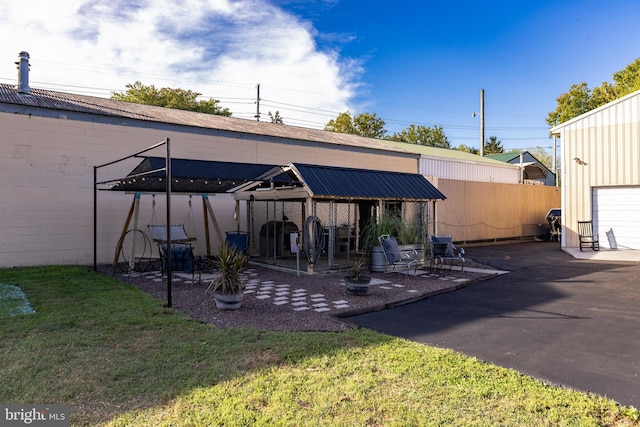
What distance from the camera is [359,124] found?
114ft

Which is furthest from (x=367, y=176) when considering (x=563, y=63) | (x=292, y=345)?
(x=563, y=63)

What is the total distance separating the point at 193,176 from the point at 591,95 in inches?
1183

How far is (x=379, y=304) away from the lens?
579 centimetres

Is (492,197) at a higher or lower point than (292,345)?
higher

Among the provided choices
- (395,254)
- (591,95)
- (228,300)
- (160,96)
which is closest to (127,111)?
(228,300)

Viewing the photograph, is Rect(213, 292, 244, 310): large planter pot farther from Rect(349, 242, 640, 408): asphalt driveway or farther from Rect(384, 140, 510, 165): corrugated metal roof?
Rect(384, 140, 510, 165): corrugated metal roof

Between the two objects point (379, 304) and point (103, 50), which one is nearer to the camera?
point (379, 304)

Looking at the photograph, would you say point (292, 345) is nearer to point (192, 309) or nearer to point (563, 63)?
point (192, 309)

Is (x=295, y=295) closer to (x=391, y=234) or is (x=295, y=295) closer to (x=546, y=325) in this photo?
(x=391, y=234)

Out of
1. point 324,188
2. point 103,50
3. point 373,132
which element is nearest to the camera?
point 324,188

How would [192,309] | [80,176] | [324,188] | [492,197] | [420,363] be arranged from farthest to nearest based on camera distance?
[492,197]
[80,176]
[324,188]
[192,309]
[420,363]

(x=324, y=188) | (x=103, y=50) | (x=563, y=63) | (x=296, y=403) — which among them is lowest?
(x=296, y=403)

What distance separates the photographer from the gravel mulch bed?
5059mm

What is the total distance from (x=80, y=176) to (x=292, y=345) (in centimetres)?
824
